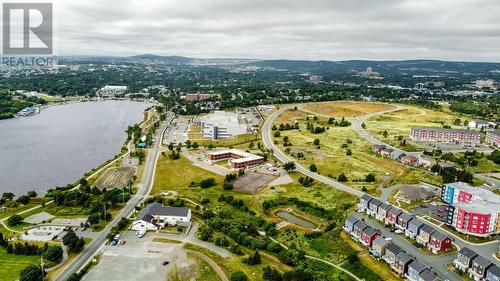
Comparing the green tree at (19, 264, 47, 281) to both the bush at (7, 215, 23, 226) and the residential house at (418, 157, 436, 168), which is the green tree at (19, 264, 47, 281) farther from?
the residential house at (418, 157, 436, 168)

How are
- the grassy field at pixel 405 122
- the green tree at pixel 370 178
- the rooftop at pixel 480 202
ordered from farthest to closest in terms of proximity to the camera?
the grassy field at pixel 405 122, the green tree at pixel 370 178, the rooftop at pixel 480 202

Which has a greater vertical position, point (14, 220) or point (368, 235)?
point (368, 235)

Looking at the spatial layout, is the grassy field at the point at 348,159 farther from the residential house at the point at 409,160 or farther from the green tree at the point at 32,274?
the green tree at the point at 32,274

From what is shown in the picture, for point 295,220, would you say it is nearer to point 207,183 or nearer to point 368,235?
point 368,235

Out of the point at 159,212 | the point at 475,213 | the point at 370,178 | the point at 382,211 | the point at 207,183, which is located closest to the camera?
the point at 475,213

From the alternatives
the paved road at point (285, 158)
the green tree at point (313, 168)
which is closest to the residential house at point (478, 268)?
the paved road at point (285, 158)

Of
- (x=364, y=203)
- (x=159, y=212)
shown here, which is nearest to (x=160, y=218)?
(x=159, y=212)
